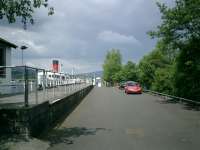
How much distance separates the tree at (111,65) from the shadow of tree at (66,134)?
118 m

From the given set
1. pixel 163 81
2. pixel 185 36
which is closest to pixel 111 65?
pixel 163 81

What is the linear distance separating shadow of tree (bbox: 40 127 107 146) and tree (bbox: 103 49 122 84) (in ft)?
387

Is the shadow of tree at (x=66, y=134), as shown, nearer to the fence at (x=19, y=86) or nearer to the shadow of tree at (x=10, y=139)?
the shadow of tree at (x=10, y=139)

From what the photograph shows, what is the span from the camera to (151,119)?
58.4 feet

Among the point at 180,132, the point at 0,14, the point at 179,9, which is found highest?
the point at 179,9

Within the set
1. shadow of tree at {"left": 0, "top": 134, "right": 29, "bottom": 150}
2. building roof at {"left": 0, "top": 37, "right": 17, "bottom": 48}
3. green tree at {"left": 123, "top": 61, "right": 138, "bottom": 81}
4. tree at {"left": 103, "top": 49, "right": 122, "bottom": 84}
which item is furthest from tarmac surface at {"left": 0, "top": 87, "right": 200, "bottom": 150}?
tree at {"left": 103, "top": 49, "right": 122, "bottom": 84}

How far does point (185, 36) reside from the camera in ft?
85.6

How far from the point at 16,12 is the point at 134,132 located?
5.67 meters

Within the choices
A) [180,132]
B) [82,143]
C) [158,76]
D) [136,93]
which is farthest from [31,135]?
[136,93]

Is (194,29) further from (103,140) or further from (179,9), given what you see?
(103,140)

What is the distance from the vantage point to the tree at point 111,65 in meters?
135

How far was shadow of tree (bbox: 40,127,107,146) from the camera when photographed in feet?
38.7

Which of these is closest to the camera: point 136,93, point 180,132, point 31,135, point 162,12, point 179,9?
point 31,135

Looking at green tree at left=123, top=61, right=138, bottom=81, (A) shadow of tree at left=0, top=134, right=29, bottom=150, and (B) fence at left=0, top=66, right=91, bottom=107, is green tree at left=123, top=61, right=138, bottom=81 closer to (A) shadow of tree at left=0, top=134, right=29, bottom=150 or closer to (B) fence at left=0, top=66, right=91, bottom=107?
(B) fence at left=0, top=66, right=91, bottom=107
